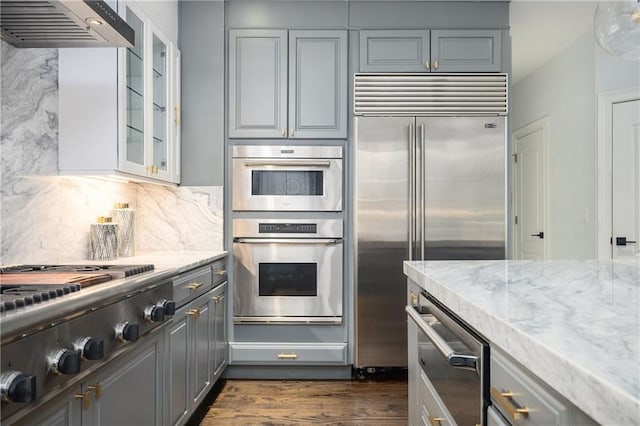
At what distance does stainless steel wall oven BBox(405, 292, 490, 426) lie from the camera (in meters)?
0.94

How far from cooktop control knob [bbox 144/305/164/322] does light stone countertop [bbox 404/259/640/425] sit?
99cm

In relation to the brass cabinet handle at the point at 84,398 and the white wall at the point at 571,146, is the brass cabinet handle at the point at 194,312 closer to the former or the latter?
the brass cabinet handle at the point at 84,398

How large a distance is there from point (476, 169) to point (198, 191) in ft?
6.38

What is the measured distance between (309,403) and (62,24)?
2302mm

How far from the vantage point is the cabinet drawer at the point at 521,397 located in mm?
645

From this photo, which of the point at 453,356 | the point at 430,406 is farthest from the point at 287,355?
the point at 453,356

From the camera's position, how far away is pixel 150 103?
2.46 m

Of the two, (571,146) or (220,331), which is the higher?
(571,146)

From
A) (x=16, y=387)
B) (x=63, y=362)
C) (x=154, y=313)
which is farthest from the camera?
(x=154, y=313)

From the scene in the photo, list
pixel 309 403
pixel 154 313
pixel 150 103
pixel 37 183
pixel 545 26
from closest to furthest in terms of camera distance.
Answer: pixel 154 313, pixel 37 183, pixel 150 103, pixel 309 403, pixel 545 26

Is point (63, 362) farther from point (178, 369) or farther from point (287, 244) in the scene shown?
point (287, 244)

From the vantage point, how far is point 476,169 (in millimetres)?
2969

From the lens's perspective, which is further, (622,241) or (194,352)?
(622,241)

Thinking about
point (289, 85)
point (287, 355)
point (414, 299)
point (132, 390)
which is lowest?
point (287, 355)
